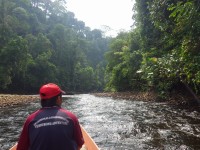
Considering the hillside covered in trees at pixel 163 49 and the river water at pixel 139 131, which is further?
the hillside covered in trees at pixel 163 49

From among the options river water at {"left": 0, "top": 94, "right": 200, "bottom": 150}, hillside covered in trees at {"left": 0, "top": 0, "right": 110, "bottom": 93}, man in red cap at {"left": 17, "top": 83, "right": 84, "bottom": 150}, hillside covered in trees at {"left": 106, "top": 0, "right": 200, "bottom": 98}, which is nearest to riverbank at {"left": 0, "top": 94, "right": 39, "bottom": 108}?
river water at {"left": 0, "top": 94, "right": 200, "bottom": 150}

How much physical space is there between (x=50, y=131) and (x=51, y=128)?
4 centimetres

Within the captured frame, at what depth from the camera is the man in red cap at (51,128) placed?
3.15 m

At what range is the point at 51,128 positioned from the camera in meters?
3.15

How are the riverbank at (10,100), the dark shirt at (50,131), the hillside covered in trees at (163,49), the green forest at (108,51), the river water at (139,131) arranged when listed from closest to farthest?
the dark shirt at (50,131) < the river water at (139,131) < the hillside covered in trees at (163,49) < the green forest at (108,51) < the riverbank at (10,100)

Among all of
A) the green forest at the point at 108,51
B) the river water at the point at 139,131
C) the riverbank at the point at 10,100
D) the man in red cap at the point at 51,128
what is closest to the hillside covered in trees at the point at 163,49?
the green forest at the point at 108,51

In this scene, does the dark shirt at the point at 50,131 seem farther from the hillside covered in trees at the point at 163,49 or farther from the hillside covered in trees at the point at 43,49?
the hillside covered in trees at the point at 43,49

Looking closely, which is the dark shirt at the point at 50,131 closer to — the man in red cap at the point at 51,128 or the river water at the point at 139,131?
the man in red cap at the point at 51,128

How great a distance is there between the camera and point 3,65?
37.0m

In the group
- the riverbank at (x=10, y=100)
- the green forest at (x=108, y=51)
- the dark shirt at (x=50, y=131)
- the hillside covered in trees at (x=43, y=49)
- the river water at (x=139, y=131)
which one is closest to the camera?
the dark shirt at (x=50, y=131)

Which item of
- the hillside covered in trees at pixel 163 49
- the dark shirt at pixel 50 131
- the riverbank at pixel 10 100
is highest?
the hillside covered in trees at pixel 163 49

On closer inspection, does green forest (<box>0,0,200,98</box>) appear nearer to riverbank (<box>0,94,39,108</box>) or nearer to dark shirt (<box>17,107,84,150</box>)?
dark shirt (<box>17,107,84,150</box>)

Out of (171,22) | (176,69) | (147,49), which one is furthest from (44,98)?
(147,49)

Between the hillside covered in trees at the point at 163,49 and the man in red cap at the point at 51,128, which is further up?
the hillside covered in trees at the point at 163,49
